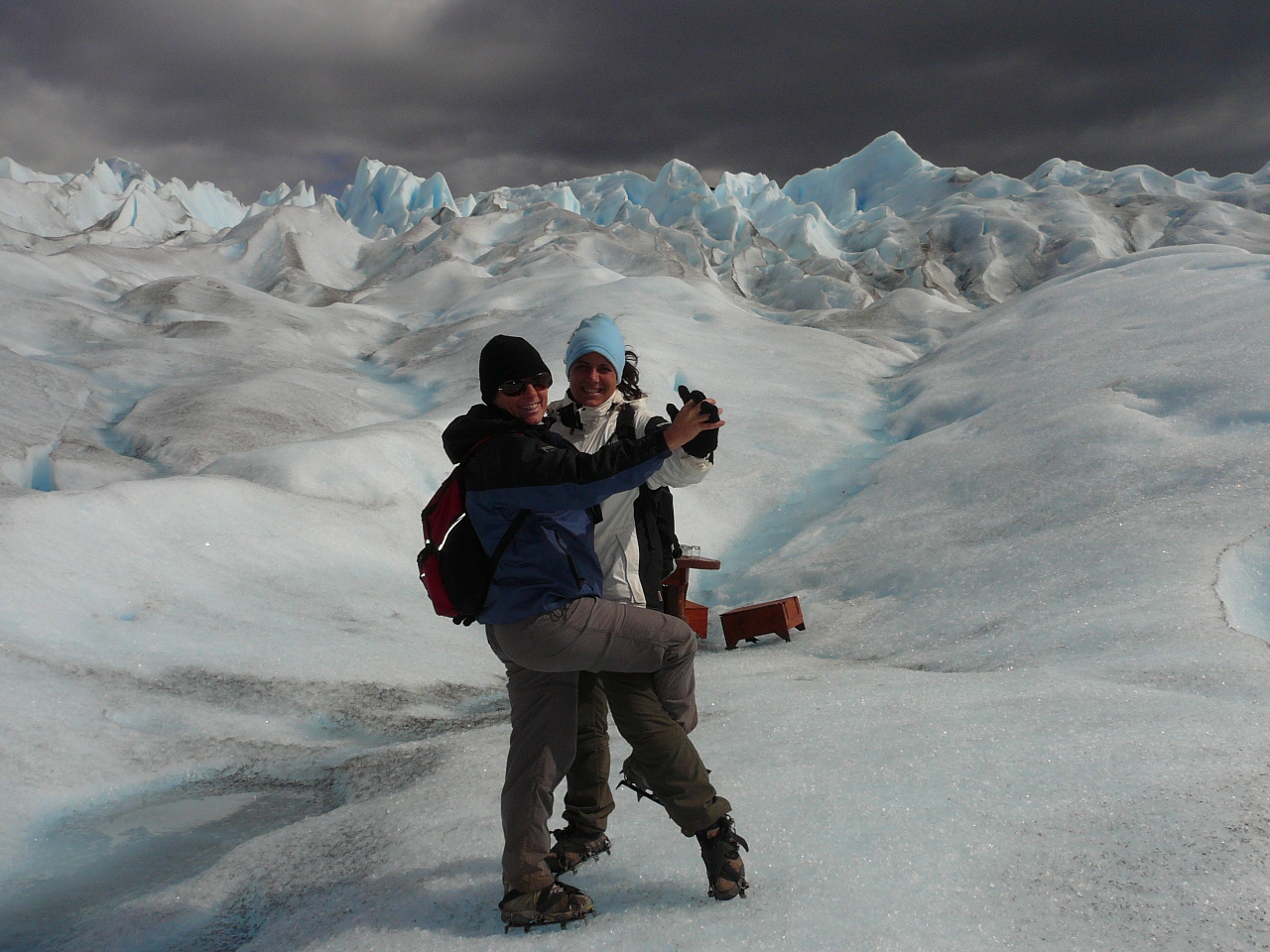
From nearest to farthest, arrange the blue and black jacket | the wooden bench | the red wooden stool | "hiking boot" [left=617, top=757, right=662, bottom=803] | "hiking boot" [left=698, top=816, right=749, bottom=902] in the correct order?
the blue and black jacket → "hiking boot" [left=698, top=816, right=749, bottom=902] → "hiking boot" [left=617, top=757, right=662, bottom=803] → the red wooden stool → the wooden bench

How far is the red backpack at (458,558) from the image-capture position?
7.20 ft

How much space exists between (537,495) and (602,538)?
0.44 m

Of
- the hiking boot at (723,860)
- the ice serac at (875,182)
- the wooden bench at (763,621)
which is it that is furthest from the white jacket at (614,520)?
the ice serac at (875,182)

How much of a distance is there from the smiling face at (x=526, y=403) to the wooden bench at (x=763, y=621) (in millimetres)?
4185

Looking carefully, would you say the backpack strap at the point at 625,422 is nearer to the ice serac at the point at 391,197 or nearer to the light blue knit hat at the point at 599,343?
the light blue knit hat at the point at 599,343

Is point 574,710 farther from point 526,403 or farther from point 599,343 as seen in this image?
point 599,343

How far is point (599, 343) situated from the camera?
2.44m

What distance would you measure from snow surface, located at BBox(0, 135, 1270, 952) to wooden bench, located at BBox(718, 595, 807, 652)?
13 cm

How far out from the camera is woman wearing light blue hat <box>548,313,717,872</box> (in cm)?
246

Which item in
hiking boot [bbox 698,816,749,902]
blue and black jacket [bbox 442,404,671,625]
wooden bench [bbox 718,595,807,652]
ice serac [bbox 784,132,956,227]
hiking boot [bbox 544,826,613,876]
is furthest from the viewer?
ice serac [bbox 784,132,956,227]

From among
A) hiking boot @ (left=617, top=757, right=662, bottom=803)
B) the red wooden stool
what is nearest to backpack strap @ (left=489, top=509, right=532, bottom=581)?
hiking boot @ (left=617, top=757, right=662, bottom=803)

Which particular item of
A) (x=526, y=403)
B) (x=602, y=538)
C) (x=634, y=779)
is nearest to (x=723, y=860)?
(x=634, y=779)

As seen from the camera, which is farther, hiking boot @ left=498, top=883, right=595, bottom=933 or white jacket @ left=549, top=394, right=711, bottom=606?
white jacket @ left=549, top=394, right=711, bottom=606

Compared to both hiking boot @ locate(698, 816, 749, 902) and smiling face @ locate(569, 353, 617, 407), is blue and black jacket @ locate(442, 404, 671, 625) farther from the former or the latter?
hiking boot @ locate(698, 816, 749, 902)
